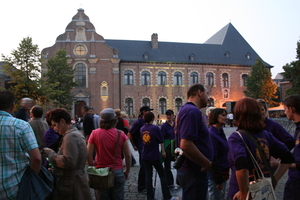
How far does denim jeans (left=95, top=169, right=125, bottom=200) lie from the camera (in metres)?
3.66

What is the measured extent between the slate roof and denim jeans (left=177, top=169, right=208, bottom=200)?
1237 inches

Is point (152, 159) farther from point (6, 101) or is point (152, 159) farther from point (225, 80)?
point (225, 80)

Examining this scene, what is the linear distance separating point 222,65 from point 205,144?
34.7 metres

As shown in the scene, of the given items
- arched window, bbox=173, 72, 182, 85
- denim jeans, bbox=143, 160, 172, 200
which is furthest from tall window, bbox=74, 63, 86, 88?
denim jeans, bbox=143, 160, 172, 200

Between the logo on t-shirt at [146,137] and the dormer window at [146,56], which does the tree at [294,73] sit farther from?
the logo on t-shirt at [146,137]

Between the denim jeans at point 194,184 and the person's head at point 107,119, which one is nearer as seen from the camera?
the denim jeans at point 194,184

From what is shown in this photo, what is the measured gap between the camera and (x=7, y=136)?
264 centimetres

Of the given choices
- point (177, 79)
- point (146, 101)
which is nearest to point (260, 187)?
point (146, 101)

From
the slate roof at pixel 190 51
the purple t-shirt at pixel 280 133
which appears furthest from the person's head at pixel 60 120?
the slate roof at pixel 190 51

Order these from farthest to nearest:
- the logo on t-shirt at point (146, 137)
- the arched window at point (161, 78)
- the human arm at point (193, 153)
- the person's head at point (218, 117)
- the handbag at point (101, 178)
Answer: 1. the arched window at point (161, 78)
2. the logo on t-shirt at point (146, 137)
3. the person's head at point (218, 117)
4. the handbag at point (101, 178)
5. the human arm at point (193, 153)

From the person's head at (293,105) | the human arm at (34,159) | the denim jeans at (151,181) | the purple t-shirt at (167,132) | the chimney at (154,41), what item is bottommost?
the denim jeans at (151,181)

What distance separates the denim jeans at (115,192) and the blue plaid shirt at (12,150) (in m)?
1.23

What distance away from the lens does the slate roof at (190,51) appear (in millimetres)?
35250

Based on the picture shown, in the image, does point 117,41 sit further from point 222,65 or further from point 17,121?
point 17,121
